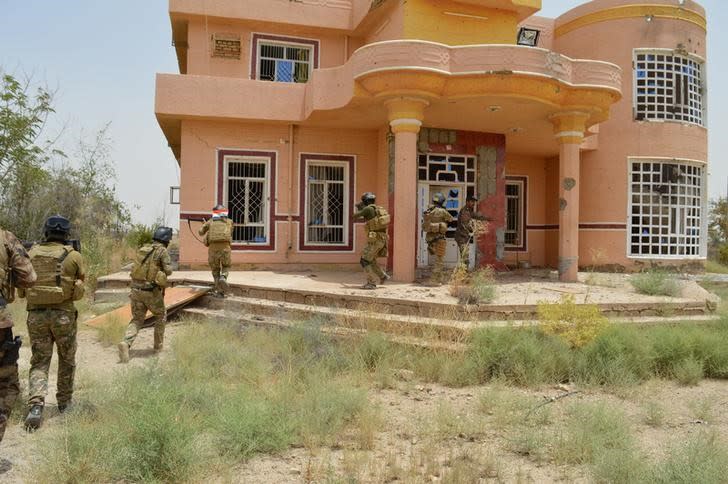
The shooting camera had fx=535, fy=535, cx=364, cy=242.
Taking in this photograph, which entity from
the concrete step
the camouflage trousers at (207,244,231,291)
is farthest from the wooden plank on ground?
the camouflage trousers at (207,244,231,291)

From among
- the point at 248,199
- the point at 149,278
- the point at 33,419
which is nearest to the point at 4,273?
the point at 33,419

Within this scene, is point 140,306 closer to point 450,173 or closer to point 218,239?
point 218,239

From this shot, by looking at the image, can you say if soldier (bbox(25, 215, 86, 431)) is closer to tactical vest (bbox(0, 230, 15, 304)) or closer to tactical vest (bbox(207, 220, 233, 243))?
tactical vest (bbox(0, 230, 15, 304))

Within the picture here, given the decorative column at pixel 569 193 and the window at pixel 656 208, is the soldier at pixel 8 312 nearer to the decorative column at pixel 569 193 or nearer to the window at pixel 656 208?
the decorative column at pixel 569 193

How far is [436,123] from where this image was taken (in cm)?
1179

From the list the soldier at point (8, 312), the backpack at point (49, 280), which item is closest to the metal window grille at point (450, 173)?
the backpack at point (49, 280)

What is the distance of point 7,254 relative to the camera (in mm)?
4227

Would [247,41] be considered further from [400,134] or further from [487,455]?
[487,455]

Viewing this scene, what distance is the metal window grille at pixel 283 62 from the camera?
13672 mm

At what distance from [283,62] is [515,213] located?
806 centimetres

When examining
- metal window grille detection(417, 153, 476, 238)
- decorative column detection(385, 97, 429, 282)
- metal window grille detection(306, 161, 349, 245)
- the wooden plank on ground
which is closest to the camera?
the wooden plank on ground

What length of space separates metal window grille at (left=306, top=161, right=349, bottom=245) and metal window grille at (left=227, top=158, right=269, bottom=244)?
1.10m

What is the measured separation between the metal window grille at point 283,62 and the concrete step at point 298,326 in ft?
22.8

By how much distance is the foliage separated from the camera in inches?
258
